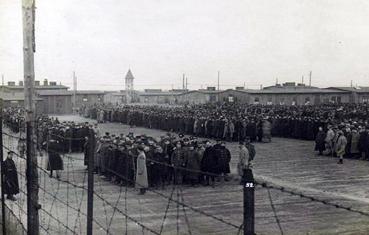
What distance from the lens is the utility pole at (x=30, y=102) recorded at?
583cm

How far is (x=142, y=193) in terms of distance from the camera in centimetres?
1234

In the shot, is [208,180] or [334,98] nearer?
[208,180]

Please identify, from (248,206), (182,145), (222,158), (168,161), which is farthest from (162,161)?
(248,206)

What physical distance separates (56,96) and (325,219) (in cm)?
5425

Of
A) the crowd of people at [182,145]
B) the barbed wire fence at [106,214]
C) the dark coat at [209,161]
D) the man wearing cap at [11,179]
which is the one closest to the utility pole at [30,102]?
the barbed wire fence at [106,214]

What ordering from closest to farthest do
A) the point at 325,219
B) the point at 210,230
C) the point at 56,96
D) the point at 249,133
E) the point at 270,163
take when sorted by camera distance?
the point at 210,230 → the point at 325,219 → the point at 270,163 → the point at 249,133 → the point at 56,96

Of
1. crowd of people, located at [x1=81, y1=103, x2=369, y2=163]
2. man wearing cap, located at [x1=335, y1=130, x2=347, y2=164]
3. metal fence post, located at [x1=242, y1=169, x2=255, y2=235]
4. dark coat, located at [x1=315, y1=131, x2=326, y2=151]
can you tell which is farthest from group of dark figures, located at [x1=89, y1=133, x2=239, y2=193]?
metal fence post, located at [x1=242, y1=169, x2=255, y2=235]

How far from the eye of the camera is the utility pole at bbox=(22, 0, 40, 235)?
5828mm

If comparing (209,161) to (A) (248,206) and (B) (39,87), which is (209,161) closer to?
(A) (248,206)

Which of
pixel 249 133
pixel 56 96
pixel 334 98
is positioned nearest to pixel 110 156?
pixel 249 133

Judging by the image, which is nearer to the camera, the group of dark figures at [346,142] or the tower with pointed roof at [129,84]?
the group of dark figures at [346,142]

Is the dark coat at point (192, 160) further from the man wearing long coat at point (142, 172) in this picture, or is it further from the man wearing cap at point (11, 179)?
the man wearing cap at point (11, 179)

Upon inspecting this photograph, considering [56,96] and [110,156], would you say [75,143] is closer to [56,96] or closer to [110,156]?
[110,156]

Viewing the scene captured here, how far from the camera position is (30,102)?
645cm
